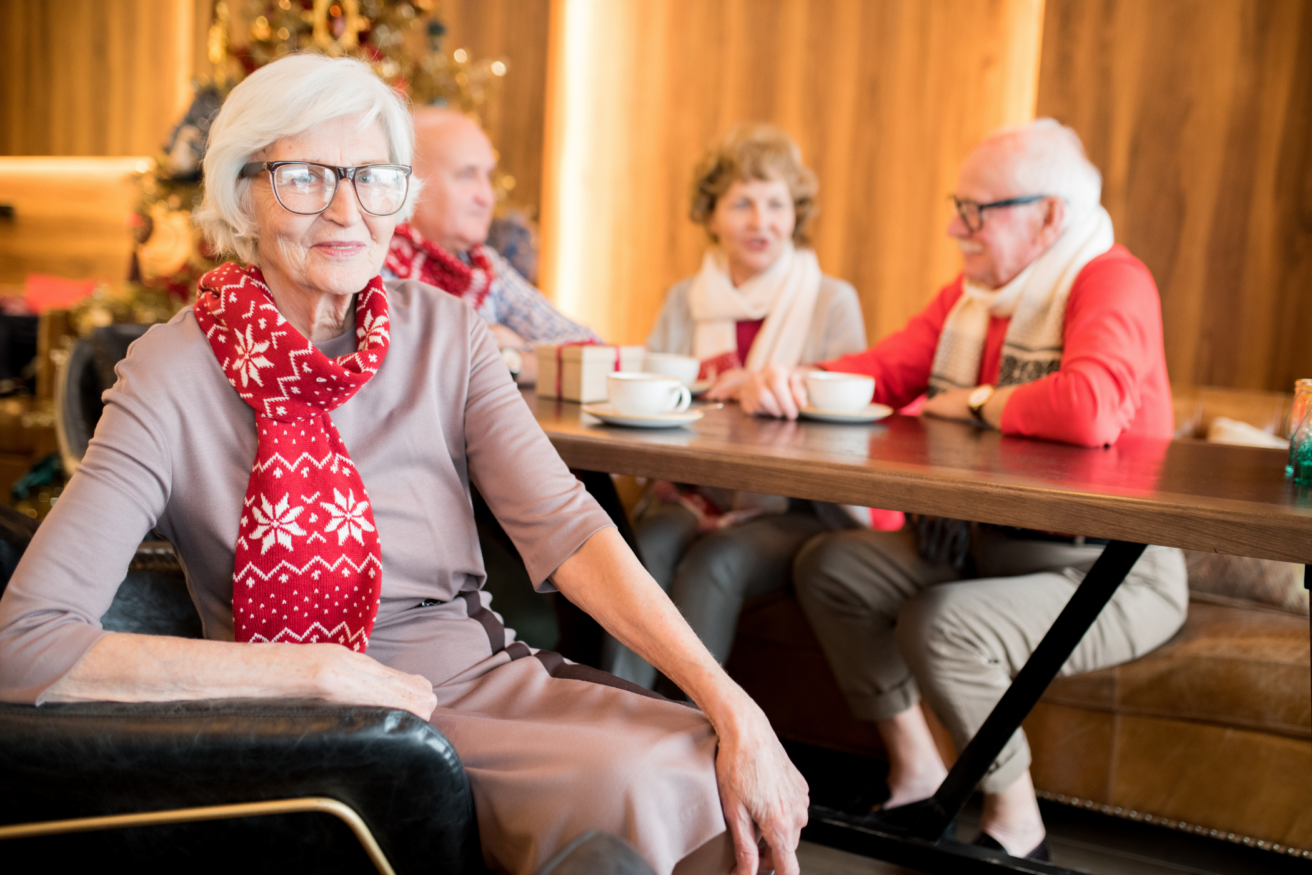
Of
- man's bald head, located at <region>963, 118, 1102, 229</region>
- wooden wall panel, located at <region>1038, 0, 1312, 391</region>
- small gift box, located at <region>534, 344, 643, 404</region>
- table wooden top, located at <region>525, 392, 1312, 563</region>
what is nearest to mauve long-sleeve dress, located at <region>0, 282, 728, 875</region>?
table wooden top, located at <region>525, 392, 1312, 563</region>

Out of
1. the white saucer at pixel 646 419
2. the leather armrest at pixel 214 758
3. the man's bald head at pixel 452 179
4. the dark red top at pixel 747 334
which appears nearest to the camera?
the leather armrest at pixel 214 758

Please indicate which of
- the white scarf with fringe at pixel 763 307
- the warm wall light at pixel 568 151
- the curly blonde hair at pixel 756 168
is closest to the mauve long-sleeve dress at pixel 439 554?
the white scarf with fringe at pixel 763 307

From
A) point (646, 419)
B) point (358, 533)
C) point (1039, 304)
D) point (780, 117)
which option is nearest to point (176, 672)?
point (358, 533)

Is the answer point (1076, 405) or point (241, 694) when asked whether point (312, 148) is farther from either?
point (1076, 405)

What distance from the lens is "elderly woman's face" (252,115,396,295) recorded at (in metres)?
1.17

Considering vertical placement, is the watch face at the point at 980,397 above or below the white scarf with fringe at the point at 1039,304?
below

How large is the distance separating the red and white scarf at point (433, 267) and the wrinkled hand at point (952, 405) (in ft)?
3.44

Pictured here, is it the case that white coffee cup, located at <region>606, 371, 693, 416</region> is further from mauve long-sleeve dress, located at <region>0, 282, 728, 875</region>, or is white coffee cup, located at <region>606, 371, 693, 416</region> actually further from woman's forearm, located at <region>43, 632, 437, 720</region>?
woman's forearm, located at <region>43, 632, 437, 720</region>

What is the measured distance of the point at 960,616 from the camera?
1.68 meters

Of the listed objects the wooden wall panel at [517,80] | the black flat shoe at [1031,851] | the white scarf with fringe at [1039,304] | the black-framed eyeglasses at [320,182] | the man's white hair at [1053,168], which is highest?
the wooden wall panel at [517,80]

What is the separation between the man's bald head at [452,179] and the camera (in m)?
2.46

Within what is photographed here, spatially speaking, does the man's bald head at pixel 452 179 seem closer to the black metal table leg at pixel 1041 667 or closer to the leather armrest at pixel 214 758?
the black metal table leg at pixel 1041 667

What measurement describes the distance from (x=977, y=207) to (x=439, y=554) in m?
1.26

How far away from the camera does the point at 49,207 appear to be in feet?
19.2
